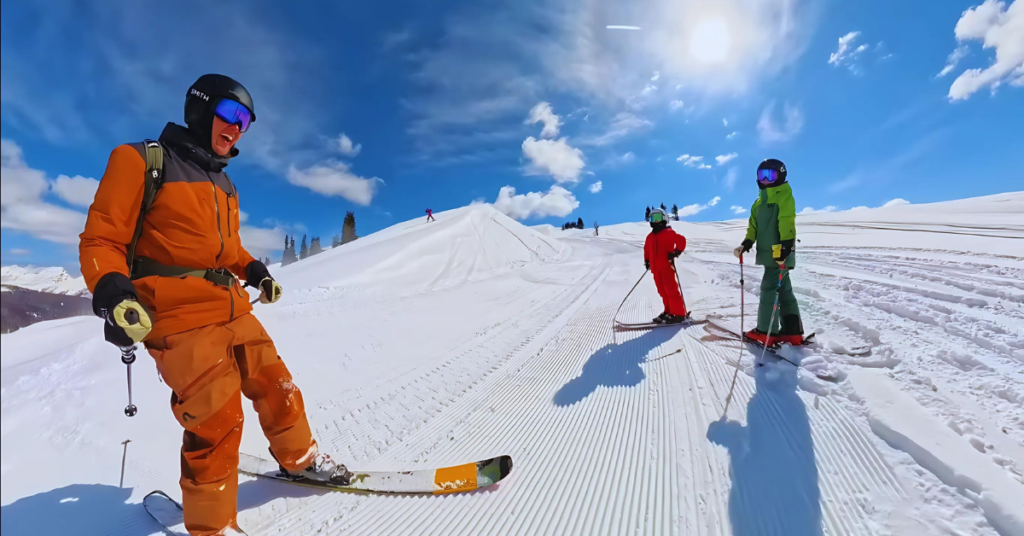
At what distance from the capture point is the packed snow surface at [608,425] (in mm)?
1845

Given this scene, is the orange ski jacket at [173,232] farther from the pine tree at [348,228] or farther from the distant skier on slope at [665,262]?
the pine tree at [348,228]

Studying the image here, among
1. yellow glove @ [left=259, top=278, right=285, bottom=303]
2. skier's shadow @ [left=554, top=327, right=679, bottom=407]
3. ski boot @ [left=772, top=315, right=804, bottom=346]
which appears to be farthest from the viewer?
ski boot @ [left=772, top=315, right=804, bottom=346]

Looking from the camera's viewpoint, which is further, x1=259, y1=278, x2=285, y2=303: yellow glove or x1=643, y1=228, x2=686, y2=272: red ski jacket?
x1=643, y1=228, x2=686, y2=272: red ski jacket

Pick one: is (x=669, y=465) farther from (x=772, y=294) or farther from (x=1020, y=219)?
(x=1020, y=219)

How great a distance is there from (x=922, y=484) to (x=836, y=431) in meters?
0.51

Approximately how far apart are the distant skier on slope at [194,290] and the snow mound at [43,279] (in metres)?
0.10

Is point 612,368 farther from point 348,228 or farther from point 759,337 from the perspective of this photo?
point 348,228

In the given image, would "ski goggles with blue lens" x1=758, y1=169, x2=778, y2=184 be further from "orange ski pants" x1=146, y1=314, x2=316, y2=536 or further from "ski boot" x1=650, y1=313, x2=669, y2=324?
"orange ski pants" x1=146, y1=314, x2=316, y2=536

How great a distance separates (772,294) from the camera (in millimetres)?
3957

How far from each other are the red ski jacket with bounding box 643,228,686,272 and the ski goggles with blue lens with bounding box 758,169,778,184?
1.70 metres

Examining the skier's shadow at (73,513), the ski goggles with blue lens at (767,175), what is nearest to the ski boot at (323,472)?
the skier's shadow at (73,513)

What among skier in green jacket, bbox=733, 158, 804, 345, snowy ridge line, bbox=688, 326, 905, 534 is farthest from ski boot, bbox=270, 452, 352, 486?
skier in green jacket, bbox=733, 158, 804, 345

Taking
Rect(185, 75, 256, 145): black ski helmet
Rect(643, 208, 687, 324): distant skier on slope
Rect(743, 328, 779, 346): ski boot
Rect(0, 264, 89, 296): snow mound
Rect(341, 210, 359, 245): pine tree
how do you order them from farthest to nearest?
1. Rect(341, 210, 359, 245): pine tree
2. Rect(643, 208, 687, 324): distant skier on slope
3. Rect(743, 328, 779, 346): ski boot
4. Rect(185, 75, 256, 145): black ski helmet
5. Rect(0, 264, 89, 296): snow mound

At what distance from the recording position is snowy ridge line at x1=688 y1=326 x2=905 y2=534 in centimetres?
176
